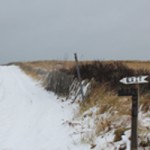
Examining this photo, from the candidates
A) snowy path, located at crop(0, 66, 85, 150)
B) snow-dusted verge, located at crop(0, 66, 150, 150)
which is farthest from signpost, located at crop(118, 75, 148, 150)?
snowy path, located at crop(0, 66, 85, 150)

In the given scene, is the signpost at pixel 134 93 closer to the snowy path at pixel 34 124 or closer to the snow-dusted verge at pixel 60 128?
the snow-dusted verge at pixel 60 128

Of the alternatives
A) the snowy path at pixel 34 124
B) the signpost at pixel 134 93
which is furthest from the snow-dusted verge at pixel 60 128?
the signpost at pixel 134 93

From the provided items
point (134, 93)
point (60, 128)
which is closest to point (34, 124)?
point (60, 128)

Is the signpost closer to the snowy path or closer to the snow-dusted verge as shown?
the snow-dusted verge

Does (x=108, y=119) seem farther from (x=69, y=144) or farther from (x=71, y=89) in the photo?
(x=71, y=89)

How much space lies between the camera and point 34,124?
11.0m

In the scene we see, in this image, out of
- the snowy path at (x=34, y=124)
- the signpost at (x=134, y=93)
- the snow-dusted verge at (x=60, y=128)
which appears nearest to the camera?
the signpost at (x=134, y=93)

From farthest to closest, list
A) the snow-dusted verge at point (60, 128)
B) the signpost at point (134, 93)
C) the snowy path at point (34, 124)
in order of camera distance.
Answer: the snowy path at point (34, 124), the snow-dusted verge at point (60, 128), the signpost at point (134, 93)

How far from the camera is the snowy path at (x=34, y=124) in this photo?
28.6ft

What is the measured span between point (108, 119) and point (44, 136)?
154 cm

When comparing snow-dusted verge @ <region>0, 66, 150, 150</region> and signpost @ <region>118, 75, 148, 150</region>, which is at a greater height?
signpost @ <region>118, 75, 148, 150</region>

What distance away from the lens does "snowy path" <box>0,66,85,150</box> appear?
28.6 ft

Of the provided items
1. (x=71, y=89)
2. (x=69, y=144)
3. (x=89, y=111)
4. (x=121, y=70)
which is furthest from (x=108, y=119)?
(x=71, y=89)

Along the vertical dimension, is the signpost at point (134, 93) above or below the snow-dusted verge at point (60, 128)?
above
